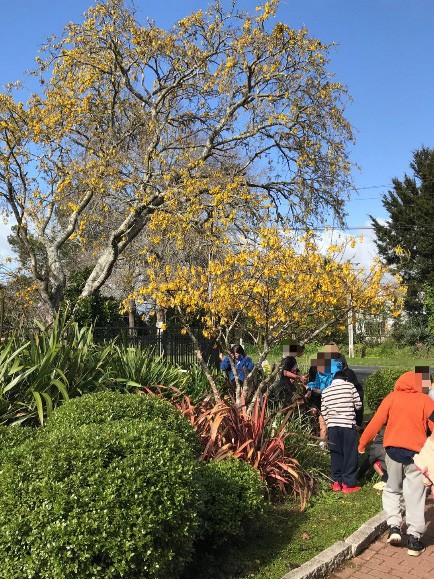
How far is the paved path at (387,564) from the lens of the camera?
423 centimetres

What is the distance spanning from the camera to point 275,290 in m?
7.06

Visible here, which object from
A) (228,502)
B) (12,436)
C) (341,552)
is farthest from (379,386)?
(12,436)

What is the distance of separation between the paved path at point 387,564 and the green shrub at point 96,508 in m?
1.46

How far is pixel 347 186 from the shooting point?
13305 millimetres

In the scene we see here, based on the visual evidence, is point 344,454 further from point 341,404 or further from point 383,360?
point 383,360

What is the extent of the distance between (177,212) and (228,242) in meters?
1.47

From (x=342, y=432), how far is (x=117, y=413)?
276cm

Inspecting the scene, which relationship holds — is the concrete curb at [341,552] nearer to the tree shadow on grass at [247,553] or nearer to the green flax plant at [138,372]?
the tree shadow on grass at [247,553]

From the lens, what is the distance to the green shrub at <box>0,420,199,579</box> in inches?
120

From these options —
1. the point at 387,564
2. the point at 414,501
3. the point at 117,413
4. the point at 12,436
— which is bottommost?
the point at 387,564

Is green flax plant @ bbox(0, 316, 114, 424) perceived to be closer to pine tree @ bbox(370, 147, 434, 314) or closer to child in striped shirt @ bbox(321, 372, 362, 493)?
child in striped shirt @ bbox(321, 372, 362, 493)

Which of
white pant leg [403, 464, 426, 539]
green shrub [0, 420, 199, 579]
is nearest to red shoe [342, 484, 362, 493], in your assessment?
white pant leg [403, 464, 426, 539]

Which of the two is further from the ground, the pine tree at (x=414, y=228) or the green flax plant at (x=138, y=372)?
the pine tree at (x=414, y=228)

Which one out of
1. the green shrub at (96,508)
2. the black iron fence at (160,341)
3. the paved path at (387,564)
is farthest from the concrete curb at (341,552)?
the black iron fence at (160,341)
